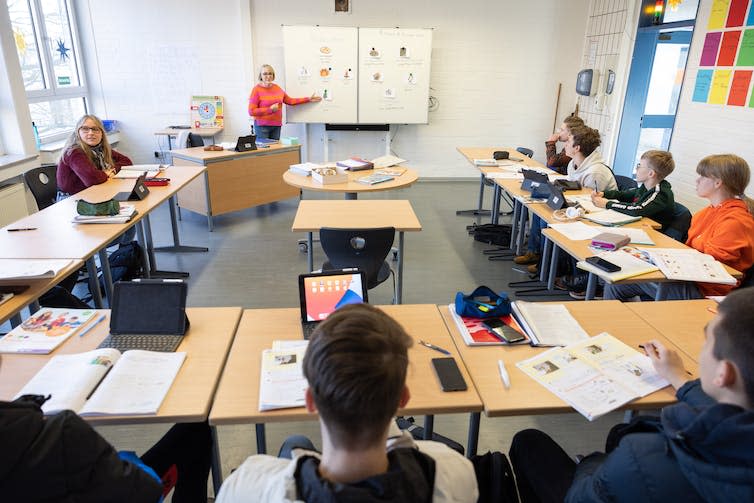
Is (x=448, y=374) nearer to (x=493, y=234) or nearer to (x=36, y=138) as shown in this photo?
(x=493, y=234)

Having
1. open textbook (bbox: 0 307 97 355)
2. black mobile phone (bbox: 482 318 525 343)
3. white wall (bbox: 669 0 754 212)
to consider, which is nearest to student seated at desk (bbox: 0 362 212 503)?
open textbook (bbox: 0 307 97 355)

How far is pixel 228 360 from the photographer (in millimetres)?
1757

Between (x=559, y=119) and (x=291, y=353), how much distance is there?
7.02m

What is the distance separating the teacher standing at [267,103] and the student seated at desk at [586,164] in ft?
12.5

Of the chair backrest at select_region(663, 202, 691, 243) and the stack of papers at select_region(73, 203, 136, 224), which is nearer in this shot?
the stack of papers at select_region(73, 203, 136, 224)

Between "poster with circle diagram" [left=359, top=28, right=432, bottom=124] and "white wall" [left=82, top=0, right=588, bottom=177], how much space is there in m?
0.25

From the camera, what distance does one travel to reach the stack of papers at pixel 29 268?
7.18 ft

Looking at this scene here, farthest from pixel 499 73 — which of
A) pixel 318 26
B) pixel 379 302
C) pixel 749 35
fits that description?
pixel 379 302

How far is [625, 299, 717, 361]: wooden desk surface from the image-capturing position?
75.5 inches

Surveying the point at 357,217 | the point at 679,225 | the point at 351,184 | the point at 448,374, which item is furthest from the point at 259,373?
the point at 679,225

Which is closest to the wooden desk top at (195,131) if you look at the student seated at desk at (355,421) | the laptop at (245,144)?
the laptop at (245,144)

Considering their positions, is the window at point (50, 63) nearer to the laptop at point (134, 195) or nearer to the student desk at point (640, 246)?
the laptop at point (134, 195)

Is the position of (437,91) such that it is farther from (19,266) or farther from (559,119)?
(19,266)

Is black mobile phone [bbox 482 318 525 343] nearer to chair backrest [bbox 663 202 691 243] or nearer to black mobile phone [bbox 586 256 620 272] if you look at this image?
black mobile phone [bbox 586 256 620 272]
